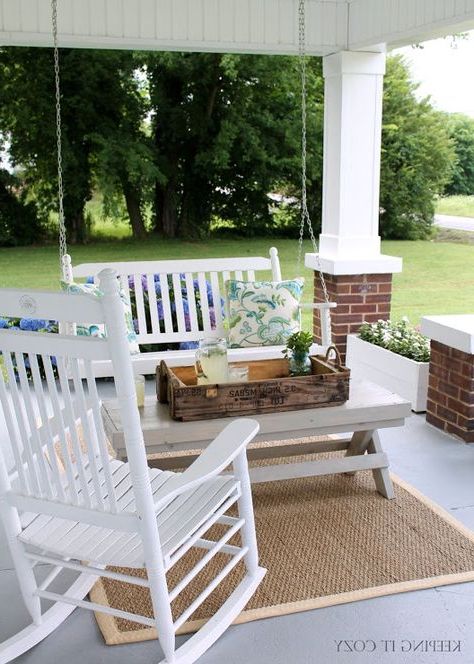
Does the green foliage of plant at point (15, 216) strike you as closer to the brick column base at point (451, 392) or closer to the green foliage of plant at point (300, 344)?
the brick column base at point (451, 392)

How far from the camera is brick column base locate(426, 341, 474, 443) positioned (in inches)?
151

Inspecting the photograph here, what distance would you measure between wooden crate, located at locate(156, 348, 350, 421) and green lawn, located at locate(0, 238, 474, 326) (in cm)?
574

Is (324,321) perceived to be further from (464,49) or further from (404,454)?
(464,49)

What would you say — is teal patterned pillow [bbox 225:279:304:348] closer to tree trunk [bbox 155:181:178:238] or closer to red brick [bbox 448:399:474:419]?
red brick [bbox 448:399:474:419]

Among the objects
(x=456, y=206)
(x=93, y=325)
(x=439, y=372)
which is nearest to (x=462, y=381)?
(x=439, y=372)

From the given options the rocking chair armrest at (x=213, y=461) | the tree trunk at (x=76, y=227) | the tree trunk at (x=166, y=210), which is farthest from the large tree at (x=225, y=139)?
the rocking chair armrest at (x=213, y=461)

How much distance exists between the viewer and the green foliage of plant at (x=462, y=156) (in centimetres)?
1138

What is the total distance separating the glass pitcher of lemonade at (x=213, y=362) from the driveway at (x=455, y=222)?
8887 millimetres

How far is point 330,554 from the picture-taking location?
2.74 meters

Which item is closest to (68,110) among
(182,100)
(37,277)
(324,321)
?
(182,100)

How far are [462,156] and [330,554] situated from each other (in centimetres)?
988

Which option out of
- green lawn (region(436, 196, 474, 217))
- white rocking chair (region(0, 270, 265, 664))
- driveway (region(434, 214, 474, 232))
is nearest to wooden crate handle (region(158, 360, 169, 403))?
white rocking chair (region(0, 270, 265, 664))

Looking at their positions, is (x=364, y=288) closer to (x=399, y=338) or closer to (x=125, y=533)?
(x=399, y=338)

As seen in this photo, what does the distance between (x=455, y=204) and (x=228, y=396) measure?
947 cm
